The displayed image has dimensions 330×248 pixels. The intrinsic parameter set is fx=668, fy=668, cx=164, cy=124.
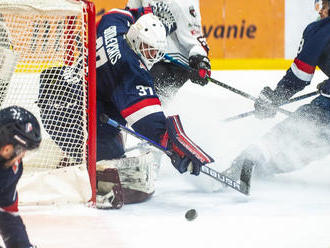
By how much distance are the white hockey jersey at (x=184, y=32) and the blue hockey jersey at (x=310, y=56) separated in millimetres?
623

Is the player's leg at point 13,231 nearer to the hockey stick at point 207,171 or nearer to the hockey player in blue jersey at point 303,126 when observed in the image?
the hockey stick at point 207,171

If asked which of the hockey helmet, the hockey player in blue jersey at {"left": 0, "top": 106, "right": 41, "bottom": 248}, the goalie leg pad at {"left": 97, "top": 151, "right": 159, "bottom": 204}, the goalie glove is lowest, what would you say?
the goalie leg pad at {"left": 97, "top": 151, "right": 159, "bottom": 204}

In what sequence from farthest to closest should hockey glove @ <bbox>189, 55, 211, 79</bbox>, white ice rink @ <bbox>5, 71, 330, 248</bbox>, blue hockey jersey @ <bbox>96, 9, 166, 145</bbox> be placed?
hockey glove @ <bbox>189, 55, 211, 79</bbox> < blue hockey jersey @ <bbox>96, 9, 166, 145</bbox> < white ice rink @ <bbox>5, 71, 330, 248</bbox>

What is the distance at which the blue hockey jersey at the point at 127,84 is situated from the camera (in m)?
2.94

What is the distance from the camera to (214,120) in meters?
4.46

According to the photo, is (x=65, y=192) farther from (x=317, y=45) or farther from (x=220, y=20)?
(x=220, y=20)

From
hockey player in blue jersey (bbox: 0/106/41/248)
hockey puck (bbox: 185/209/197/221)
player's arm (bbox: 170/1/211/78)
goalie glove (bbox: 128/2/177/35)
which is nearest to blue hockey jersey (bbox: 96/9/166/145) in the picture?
hockey puck (bbox: 185/209/197/221)

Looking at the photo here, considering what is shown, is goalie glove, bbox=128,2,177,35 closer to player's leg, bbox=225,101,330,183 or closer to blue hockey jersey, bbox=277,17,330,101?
blue hockey jersey, bbox=277,17,330,101

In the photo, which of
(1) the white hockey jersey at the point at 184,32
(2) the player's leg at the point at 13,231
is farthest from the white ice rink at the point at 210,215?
(2) the player's leg at the point at 13,231

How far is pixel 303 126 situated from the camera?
3.56 m

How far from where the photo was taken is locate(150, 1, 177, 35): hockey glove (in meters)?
3.88

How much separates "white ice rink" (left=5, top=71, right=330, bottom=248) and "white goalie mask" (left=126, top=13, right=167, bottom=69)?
71 centimetres

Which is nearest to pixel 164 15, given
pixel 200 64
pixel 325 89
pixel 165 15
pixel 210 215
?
pixel 165 15

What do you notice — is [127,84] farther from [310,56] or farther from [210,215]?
[310,56]
